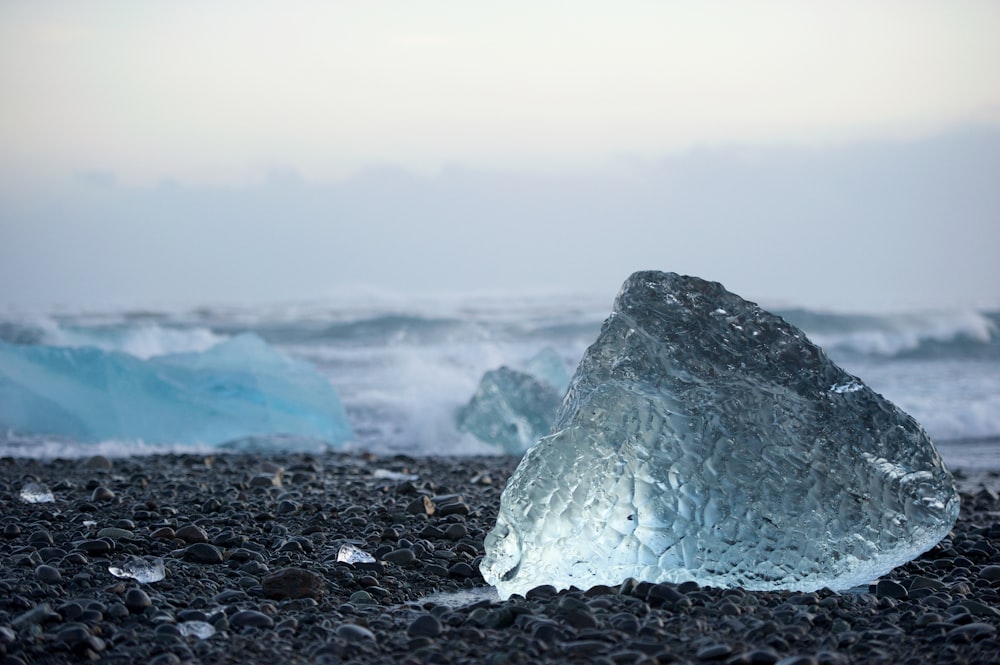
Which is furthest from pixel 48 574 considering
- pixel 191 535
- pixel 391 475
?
pixel 391 475

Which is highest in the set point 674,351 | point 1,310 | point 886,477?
point 674,351

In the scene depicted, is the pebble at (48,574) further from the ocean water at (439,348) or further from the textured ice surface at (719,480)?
the ocean water at (439,348)

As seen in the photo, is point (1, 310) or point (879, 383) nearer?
point (879, 383)

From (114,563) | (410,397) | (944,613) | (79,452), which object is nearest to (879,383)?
(410,397)

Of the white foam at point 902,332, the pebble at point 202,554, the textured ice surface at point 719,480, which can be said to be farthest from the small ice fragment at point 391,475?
the white foam at point 902,332

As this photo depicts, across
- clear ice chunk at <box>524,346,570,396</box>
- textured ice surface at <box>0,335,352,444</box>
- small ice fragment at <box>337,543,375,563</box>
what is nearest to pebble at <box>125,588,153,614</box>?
small ice fragment at <box>337,543,375,563</box>

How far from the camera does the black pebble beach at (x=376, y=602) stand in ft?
9.31

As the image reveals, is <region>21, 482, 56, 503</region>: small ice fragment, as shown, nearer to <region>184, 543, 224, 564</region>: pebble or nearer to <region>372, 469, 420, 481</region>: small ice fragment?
<region>184, 543, 224, 564</region>: pebble

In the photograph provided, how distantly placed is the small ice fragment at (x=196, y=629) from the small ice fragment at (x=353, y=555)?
38.6 inches

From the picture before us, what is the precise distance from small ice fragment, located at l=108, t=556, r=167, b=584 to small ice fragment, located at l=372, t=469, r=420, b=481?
3073 mm

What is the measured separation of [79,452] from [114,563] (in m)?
5.20

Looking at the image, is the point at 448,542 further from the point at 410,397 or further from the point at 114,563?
the point at 410,397

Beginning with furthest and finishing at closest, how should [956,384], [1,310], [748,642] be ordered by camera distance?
[1,310], [956,384], [748,642]

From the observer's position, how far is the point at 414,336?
2183cm
